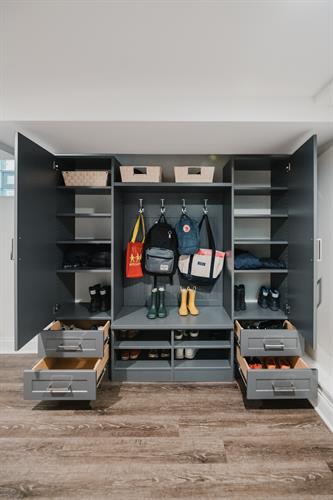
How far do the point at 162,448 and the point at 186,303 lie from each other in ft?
3.74

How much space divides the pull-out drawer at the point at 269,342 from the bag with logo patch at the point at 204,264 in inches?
24.3

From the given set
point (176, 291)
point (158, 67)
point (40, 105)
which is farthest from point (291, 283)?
point (40, 105)

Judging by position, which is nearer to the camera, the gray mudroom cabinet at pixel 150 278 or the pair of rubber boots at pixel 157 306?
the gray mudroom cabinet at pixel 150 278

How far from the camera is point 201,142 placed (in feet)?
6.33

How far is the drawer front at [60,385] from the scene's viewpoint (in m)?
1.71

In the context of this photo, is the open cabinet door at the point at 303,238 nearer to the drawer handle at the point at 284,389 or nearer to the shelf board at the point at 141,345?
the drawer handle at the point at 284,389

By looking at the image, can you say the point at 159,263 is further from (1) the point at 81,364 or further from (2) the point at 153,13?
(2) the point at 153,13

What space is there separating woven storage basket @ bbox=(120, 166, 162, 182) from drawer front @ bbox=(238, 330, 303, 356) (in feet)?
4.80

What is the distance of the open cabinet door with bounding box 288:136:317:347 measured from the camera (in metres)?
1.66

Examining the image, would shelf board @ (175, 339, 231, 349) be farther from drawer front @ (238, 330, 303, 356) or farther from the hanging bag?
the hanging bag

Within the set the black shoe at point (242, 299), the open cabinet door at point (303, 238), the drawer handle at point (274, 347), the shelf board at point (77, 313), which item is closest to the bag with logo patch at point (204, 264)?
the black shoe at point (242, 299)

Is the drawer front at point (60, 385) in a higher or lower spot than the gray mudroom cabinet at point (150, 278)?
lower

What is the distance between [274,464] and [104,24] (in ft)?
7.92

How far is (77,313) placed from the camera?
220cm
